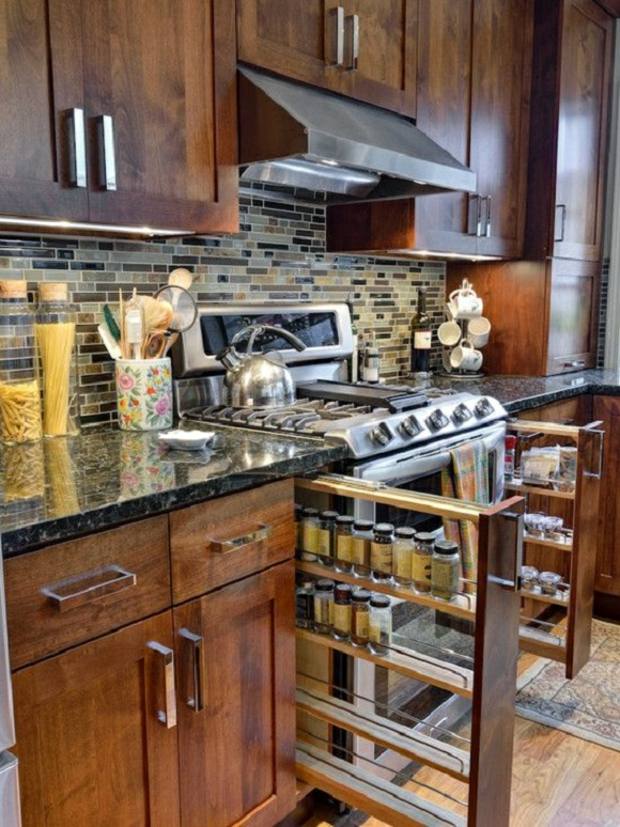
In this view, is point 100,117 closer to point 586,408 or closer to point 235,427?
point 235,427

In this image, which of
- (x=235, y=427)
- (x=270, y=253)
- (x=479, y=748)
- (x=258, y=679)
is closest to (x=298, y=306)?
(x=270, y=253)

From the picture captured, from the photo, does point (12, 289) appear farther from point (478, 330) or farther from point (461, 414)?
point (478, 330)

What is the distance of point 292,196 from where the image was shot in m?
2.31

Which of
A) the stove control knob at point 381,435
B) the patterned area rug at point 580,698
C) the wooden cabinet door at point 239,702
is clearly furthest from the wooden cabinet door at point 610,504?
the wooden cabinet door at point 239,702

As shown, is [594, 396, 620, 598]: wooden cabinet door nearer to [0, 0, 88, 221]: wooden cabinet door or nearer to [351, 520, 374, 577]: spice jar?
[351, 520, 374, 577]: spice jar

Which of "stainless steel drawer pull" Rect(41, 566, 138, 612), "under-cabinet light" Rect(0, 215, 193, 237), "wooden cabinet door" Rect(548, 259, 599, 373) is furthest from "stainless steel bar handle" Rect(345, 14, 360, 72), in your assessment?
"stainless steel drawer pull" Rect(41, 566, 138, 612)

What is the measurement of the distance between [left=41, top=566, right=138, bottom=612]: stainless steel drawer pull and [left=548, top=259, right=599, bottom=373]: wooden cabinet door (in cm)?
231

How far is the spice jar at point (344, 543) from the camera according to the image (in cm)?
151

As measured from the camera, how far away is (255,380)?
1.87 metres

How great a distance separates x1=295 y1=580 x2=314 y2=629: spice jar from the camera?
1596 millimetres

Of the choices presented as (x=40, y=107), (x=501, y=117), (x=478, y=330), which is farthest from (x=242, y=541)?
(x=501, y=117)

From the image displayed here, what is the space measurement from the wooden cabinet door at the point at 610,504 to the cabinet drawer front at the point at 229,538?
1716 mm

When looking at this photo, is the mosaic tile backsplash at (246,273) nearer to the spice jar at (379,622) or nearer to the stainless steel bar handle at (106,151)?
the stainless steel bar handle at (106,151)

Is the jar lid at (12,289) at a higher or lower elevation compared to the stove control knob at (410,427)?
higher
